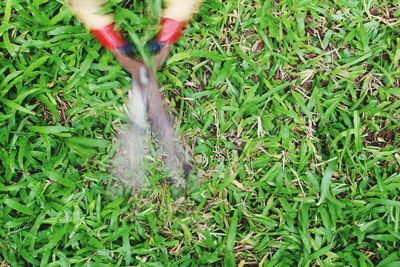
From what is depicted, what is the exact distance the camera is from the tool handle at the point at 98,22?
8.38 feet

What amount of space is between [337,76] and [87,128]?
1143 mm

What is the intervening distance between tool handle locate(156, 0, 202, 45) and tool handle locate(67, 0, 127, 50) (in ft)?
0.58

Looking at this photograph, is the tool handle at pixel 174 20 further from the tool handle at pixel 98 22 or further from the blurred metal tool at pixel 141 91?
the tool handle at pixel 98 22

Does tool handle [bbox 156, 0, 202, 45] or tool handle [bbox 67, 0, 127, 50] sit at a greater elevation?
tool handle [bbox 67, 0, 127, 50]

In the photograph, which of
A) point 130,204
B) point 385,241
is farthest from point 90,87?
point 385,241

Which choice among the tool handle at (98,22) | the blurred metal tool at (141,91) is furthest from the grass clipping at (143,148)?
the tool handle at (98,22)

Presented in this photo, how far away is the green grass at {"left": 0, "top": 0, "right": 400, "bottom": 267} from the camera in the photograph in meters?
2.56

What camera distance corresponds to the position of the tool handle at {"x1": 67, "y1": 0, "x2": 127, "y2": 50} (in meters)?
2.55

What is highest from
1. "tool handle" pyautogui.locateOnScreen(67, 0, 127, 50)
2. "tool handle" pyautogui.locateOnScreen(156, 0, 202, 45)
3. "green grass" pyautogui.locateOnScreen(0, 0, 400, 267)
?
"tool handle" pyautogui.locateOnScreen(67, 0, 127, 50)

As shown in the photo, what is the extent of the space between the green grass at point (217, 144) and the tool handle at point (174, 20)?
0.30 ft

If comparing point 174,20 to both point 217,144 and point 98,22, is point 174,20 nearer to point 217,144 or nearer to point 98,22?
point 98,22

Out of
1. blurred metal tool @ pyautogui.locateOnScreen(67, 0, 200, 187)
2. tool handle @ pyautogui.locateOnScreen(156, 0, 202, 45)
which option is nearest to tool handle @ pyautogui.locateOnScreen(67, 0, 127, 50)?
blurred metal tool @ pyautogui.locateOnScreen(67, 0, 200, 187)

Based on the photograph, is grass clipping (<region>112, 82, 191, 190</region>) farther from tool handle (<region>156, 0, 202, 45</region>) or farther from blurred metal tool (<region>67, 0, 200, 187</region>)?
tool handle (<region>156, 0, 202, 45</region>)

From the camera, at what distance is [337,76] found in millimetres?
2736
